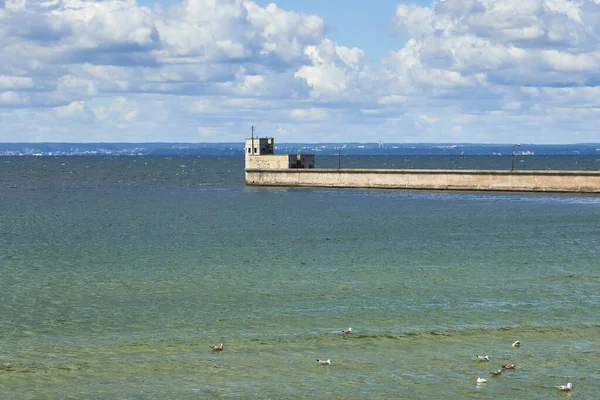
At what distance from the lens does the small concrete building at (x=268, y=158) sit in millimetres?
122000

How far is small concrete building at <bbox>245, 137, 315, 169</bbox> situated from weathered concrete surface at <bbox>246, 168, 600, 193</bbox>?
3.21ft

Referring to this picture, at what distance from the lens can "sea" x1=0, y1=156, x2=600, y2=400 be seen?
22.9 m

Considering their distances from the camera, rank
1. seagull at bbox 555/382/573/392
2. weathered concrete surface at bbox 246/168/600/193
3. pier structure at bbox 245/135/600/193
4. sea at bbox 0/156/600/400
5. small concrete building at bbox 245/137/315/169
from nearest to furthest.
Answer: seagull at bbox 555/382/573/392 → sea at bbox 0/156/600/400 → weathered concrete surface at bbox 246/168/600/193 → pier structure at bbox 245/135/600/193 → small concrete building at bbox 245/137/315/169

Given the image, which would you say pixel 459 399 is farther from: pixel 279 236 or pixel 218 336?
pixel 279 236

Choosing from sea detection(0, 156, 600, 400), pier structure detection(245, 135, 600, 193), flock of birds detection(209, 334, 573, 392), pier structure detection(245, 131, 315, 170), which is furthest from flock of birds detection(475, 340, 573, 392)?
pier structure detection(245, 131, 315, 170)

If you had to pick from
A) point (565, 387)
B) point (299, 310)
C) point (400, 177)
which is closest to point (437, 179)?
point (400, 177)

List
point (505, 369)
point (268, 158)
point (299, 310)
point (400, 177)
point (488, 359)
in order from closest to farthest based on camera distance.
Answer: point (505, 369)
point (488, 359)
point (299, 310)
point (400, 177)
point (268, 158)

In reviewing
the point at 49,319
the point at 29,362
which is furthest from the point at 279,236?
the point at 29,362

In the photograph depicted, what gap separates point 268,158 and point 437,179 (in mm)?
26540

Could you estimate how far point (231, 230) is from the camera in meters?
63.0

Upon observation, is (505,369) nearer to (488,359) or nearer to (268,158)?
(488,359)

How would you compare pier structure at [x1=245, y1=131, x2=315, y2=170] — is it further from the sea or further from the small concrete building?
the sea

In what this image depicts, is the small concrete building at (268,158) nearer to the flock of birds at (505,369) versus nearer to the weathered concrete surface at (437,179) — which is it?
the weathered concrete surface at (437,179)

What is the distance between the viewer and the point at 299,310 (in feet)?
103
